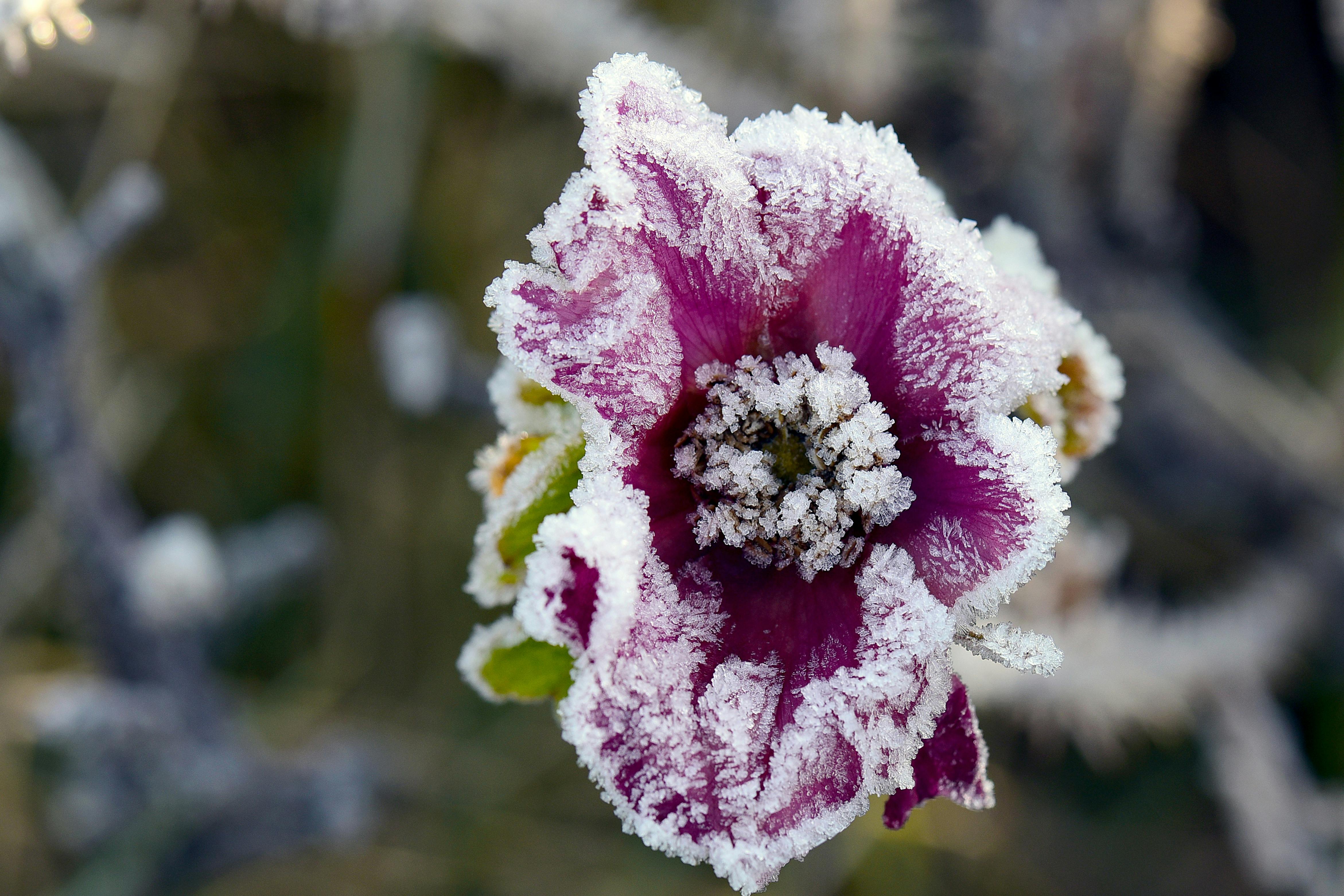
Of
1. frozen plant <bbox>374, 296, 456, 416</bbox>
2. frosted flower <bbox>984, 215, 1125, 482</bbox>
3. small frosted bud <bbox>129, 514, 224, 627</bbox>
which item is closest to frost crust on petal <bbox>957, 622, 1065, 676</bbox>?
frosted flower <bbox>984, 215, 1125, 482</bbox>

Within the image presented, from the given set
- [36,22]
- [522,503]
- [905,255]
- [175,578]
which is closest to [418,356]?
[175,578]

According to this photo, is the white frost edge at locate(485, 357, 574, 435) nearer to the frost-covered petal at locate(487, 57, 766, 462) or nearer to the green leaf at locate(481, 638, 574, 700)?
the frost-covered petal at locate(487, 57, 766, 462)

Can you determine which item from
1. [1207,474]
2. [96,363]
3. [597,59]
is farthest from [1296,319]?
[96,363]

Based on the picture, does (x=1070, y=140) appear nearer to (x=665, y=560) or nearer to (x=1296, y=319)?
(x=1296, y=319)

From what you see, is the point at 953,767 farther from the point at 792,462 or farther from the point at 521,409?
the point at 521,409

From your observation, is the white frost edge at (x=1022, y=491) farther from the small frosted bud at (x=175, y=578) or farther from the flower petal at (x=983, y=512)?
the small frosted bud at (x=175, y=578)

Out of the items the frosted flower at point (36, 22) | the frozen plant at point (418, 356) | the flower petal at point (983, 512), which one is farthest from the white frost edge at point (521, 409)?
the frozen plant at point (418, 356)
